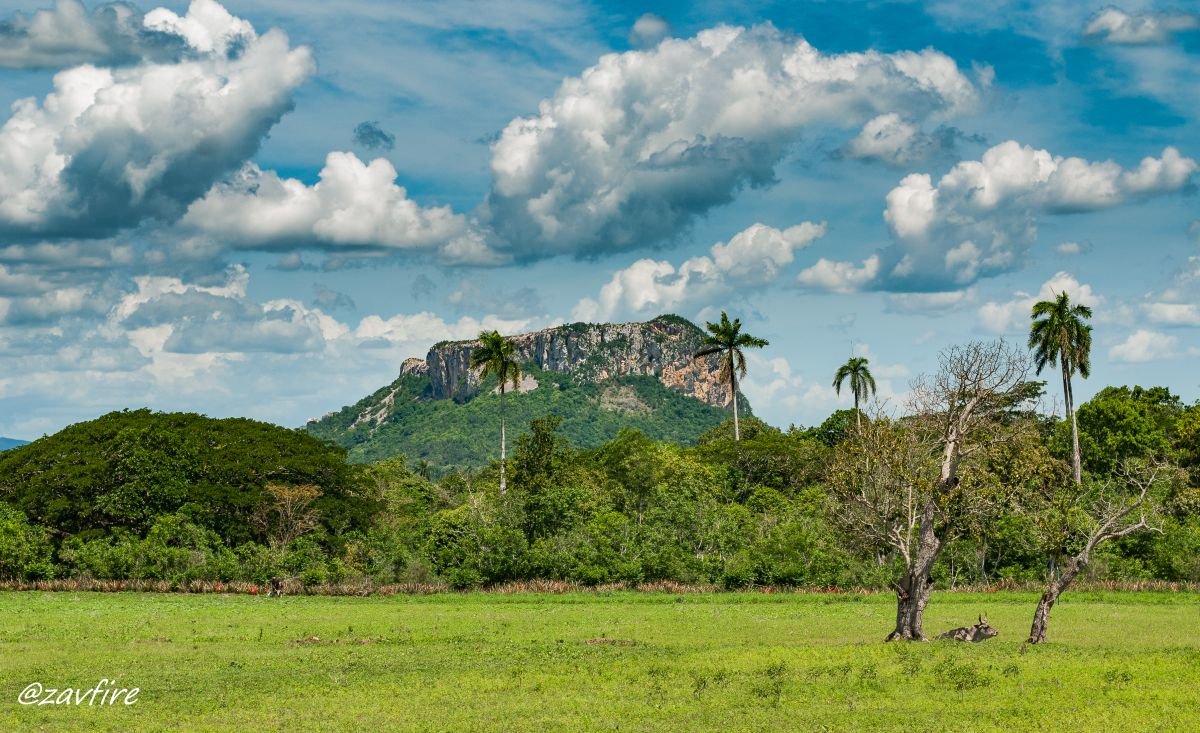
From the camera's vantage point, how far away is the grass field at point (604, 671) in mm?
23047

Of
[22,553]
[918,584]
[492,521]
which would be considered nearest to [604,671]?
[918,584]

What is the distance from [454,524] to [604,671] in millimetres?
45511

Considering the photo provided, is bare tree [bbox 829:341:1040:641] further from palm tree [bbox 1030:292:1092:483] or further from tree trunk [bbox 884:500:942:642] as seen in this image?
palm tree [bbox 1030:292:1092:483]

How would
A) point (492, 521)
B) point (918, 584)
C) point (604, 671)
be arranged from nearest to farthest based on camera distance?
point (604, 671), point (918, 584), point (492, 521)

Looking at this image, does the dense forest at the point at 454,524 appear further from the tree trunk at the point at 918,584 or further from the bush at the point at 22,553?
the tree trunk at the point at 918,584

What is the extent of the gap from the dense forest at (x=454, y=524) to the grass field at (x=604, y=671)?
1313cm

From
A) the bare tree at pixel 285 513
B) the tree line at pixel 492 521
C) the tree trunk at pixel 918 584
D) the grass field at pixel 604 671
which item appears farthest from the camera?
the bare tree at pixel 285 513

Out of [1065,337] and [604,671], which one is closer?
[604,671]

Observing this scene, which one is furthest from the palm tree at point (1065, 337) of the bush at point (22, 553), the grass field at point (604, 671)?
the bush at point (22, 553)

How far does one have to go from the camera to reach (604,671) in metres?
29.1

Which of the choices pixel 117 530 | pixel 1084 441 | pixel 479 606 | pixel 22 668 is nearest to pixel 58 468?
pixel 117 530

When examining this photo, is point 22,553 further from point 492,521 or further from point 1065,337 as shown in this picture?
point 1065,337

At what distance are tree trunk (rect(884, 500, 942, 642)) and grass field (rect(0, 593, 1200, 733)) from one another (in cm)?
150

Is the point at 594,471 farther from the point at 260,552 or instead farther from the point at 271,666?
the point at 271,666
